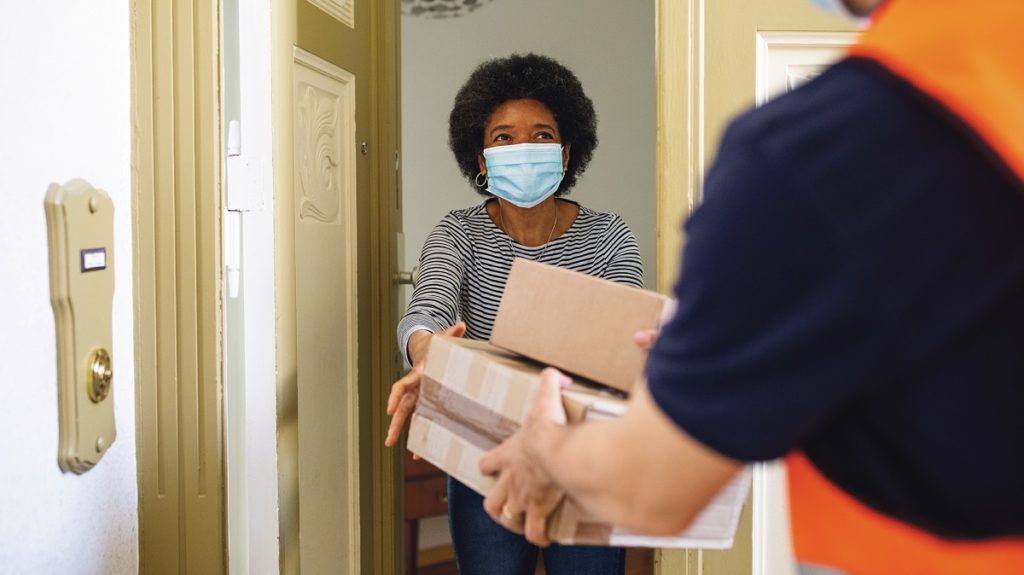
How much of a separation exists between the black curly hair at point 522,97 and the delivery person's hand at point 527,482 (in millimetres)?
1158

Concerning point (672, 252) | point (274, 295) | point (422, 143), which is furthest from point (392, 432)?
point (422, 143)

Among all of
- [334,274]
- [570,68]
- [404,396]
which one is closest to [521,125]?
[334,274]

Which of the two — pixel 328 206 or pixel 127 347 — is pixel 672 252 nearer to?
pixel 328 206

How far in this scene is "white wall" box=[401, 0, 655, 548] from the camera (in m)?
3.99

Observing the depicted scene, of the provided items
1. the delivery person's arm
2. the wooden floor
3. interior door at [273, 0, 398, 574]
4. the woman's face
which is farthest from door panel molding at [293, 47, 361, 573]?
the wooden floor

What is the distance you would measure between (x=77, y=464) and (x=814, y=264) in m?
0.72

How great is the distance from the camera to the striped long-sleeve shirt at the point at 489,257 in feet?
5.91

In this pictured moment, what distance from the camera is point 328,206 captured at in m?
1.83

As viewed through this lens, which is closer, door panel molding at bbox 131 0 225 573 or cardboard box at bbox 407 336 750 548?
cardboard box at bbox 407 336 750 548

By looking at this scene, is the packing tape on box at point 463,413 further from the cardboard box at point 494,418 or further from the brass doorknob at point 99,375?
the brass doorknob at point 99,375

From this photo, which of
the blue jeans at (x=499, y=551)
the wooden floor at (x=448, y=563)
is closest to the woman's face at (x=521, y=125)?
the blue jeans at (x=499, y=551)

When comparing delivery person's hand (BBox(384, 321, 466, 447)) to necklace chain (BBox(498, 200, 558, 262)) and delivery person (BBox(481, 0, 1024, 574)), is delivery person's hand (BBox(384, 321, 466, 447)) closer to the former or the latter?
necklace chain (BBox(498, 200, 558, 262))

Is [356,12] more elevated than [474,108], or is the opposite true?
[356,12]

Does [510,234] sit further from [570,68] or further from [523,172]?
[570,68]
